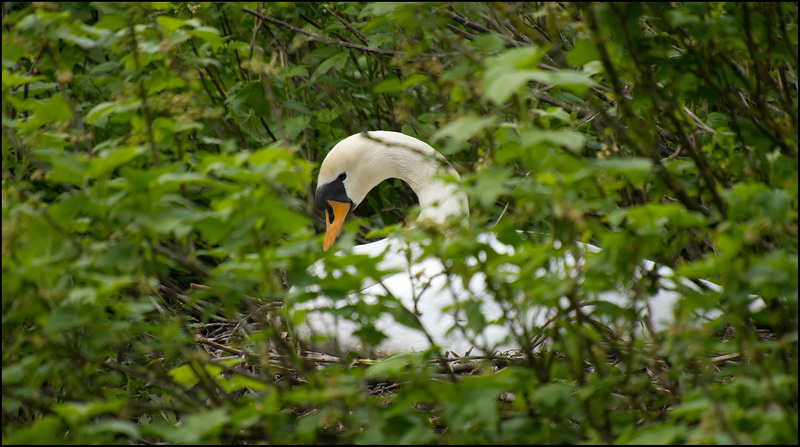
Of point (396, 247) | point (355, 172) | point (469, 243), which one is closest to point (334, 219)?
point (355, 172)

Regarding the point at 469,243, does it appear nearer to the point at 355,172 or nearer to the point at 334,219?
the point at 355,172

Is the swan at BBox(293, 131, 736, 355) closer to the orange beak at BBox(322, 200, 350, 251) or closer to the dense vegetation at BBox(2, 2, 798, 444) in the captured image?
the orange beak at BBox(322, 200, 350, 251)

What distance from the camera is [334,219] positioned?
3510 mm

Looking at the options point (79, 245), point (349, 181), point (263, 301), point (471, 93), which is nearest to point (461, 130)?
point (471, 93)

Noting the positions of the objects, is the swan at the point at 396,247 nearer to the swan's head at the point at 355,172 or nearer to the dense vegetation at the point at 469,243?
the swan's head at the point at 355,172

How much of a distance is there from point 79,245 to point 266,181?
1.27 feet

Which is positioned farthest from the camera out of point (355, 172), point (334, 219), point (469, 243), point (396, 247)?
point (334, 219)

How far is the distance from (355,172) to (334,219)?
246 millimetres

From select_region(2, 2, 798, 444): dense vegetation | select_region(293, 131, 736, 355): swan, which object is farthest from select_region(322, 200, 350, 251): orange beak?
select_region(2, 2, 798, 444): dense vegetation

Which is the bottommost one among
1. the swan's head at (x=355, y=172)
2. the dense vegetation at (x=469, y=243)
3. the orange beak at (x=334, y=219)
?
the orange beak at (x=334, y=219)

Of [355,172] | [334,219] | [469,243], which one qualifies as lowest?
[334,219]

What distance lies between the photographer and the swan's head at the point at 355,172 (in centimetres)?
332

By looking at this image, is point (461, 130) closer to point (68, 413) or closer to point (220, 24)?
point (68, 413)

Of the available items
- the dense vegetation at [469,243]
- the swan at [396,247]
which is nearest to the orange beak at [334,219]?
the swan at [396,247]
